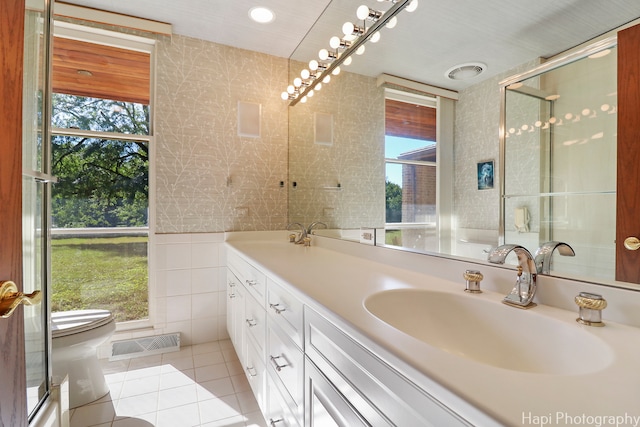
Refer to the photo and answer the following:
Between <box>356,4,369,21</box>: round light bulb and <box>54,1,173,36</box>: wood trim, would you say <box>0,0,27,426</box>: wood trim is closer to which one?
<box>356,4,369,21</box>: round light bulb

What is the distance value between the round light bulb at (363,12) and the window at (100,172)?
1611 millimetres

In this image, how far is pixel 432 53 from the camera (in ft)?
4.02

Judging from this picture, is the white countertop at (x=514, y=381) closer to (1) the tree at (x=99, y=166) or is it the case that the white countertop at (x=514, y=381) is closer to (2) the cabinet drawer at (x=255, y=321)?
(2) the cabinet drawer at (x=255, y=321)

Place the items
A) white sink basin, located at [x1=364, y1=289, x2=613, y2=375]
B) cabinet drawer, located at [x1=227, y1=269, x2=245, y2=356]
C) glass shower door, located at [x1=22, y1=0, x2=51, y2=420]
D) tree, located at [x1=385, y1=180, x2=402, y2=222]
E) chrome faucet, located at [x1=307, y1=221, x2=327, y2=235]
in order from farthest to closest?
chrome faucet, located at [x1=307, y1=221, x2=327, y2=235], cabinet drawer, located at [x1=227, y1=269, x2=245, y2=356], tree, located at [x1=385, y1=180, x2=402, y2=222], glass shower door, located at [x1=22, y1=0, x2=51, y2=420], white sink basin, located at [x1=364, y1=289, x2=613, y2=375]

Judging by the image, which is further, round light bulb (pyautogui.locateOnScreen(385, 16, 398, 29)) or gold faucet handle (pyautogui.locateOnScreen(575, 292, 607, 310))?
round light bulb (pyautogui.locateOnScreen(385, 16, 398, 29))

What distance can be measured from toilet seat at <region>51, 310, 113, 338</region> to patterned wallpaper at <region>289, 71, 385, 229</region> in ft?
4.62

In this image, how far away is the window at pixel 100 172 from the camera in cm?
199

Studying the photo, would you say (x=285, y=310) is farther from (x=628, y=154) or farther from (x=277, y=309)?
(x=628, y=154)

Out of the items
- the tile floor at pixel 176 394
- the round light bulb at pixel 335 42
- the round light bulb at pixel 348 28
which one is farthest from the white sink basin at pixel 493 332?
the round light bulb at pixel 335 42

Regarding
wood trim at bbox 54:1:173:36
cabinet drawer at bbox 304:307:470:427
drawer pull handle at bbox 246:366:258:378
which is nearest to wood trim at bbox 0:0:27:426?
cabinet drawer at bbox 304:307:470:427


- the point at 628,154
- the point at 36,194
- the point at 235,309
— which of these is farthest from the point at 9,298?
the point at 235,309

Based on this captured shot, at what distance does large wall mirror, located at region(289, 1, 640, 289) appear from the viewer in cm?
75

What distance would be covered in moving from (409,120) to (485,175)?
500 millimetres

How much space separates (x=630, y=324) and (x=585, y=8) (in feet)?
2.55
